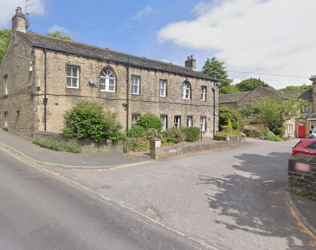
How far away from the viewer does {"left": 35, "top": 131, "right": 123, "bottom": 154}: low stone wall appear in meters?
11.4

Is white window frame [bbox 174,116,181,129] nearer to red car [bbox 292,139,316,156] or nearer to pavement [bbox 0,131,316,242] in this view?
pavement [bbox 0,131,316,242]

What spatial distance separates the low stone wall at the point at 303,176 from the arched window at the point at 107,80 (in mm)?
13495

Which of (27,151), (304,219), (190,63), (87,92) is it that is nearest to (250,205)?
(304,219)

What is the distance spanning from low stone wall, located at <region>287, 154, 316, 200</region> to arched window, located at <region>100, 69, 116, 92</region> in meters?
A: 13.5

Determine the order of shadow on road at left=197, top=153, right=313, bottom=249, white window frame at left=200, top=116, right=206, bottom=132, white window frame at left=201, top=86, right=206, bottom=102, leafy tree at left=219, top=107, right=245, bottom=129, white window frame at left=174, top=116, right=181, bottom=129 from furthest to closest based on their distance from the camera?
leafy tree at left=219, top=107, right=245, bottom=129 → white window frame at left=201, top=86, right=206, bottom=102 → white window frame at left=200, top=116, right=206, bottom=132 → white window frame at left=174, top=116, right=181, bottom=129 → shadow on road at left=197, top=153, right=313, bottom=249

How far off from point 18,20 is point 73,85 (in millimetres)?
6617

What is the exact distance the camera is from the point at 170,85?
1950cm

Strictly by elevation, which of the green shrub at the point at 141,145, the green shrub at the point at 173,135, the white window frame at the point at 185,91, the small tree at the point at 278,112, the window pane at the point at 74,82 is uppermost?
the white window frame at the point at 185,91

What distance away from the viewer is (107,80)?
1602 centimetres

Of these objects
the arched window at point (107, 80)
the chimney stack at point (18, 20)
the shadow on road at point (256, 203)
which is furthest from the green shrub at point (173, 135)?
the chimney stack at point (18, 20)

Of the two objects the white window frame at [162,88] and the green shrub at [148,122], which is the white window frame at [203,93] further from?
the green shrub at [148,122]

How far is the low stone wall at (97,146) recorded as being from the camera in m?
11.4

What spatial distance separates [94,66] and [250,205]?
14.1 metres

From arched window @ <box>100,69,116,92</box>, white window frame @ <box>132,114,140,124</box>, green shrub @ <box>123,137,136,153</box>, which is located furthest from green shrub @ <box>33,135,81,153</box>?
white window frame @ <box>132,114,140,124</box>
